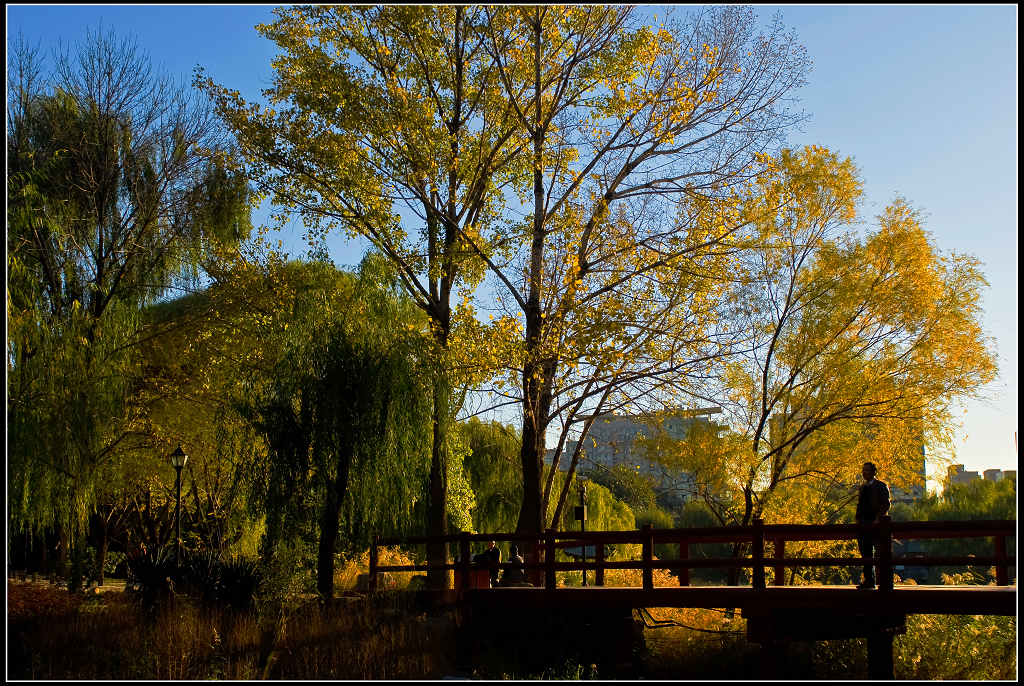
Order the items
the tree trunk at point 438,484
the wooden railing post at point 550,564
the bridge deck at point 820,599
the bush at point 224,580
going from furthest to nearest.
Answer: the tree trunk at point 438,484 < the bush at point 224,580 < the wooden railing post at point 550,564 < the bridge deck at point 820,599

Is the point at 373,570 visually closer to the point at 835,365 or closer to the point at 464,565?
the point at 464,565

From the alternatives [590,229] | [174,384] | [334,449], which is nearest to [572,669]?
[334,449]

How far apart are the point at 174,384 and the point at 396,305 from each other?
7.67 meters

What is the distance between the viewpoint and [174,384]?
25.8 meters

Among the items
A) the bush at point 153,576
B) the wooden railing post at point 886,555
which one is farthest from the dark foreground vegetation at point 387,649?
the wooden railing post at point 886,555

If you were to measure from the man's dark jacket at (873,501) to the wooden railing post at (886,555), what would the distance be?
14.4 inches

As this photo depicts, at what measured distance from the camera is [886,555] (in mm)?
12062

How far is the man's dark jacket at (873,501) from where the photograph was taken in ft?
41.0

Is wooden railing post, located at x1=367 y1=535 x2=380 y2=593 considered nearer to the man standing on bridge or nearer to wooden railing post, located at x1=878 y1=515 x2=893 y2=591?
the man standing on bridge

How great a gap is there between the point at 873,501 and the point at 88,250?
21067 millimetres

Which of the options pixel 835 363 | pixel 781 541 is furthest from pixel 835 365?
pixel 781 541

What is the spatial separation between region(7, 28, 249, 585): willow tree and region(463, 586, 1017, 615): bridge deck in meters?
12.0

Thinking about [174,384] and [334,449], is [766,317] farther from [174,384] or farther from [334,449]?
[174,384]

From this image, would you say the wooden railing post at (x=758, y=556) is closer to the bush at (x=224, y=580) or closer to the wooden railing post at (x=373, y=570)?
the bush at (x=224, y=580)
